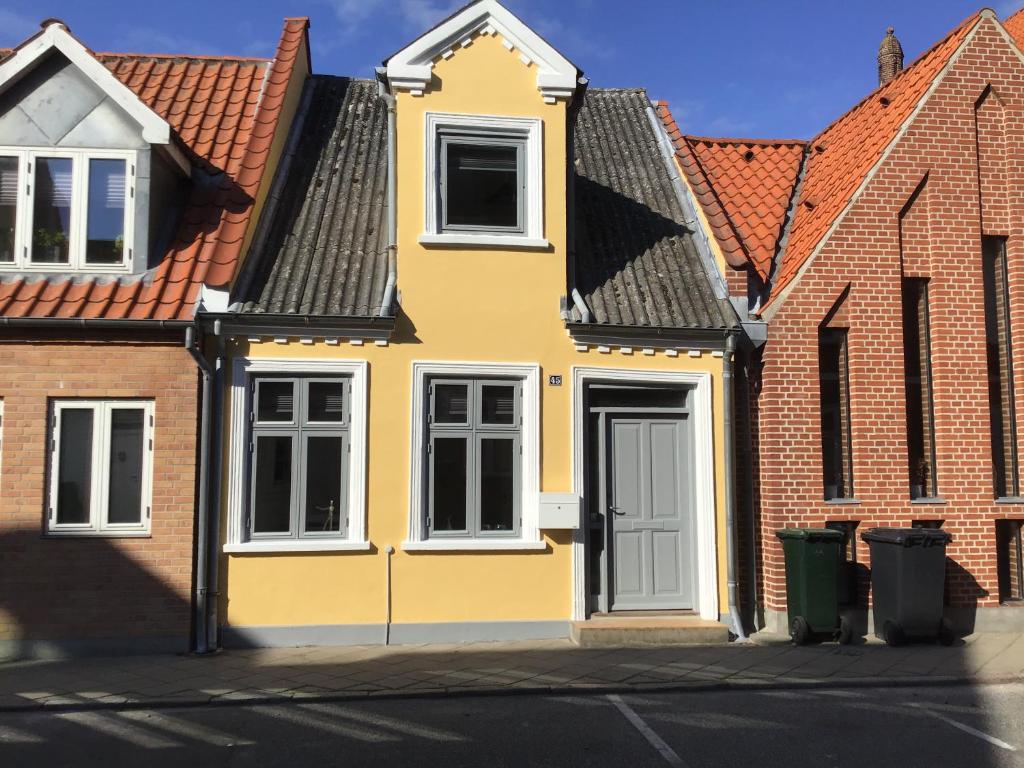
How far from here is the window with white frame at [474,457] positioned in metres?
9.28

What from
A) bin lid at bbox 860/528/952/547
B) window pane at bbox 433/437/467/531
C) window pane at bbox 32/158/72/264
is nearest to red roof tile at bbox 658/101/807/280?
bin lid at bbox 860/528/952/547

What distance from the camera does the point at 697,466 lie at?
9734 millimetres

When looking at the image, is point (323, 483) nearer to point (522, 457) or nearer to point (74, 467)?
point (522, 457)

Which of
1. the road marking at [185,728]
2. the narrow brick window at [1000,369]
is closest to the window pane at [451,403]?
the road marking at [185,728]

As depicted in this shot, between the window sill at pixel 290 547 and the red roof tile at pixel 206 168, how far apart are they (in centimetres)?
246

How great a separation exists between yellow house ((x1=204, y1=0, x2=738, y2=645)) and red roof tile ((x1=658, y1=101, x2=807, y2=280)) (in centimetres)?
72

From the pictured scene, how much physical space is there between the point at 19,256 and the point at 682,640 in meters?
8.26

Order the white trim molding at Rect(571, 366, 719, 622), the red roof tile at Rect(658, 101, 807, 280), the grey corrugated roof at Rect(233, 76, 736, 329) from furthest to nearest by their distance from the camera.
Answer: the red roof tile at Rect(658, 101, 807, 280)
the grey corrugated roof at Rect(233, 76, 736, 329)
the white trim molding at Rect(571, 366, 719, 622)

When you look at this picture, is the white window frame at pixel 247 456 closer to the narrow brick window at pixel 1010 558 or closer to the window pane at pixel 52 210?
the window pane at pixel 52 210

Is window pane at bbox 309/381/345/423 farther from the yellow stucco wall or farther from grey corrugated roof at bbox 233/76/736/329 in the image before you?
grey corrugated roof at bbox 233/76/736/329

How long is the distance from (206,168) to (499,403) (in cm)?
463

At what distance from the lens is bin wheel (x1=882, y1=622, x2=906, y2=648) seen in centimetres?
885

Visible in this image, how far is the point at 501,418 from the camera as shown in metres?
9.48

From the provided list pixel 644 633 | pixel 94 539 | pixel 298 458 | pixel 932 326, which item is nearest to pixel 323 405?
pixel 298 458
